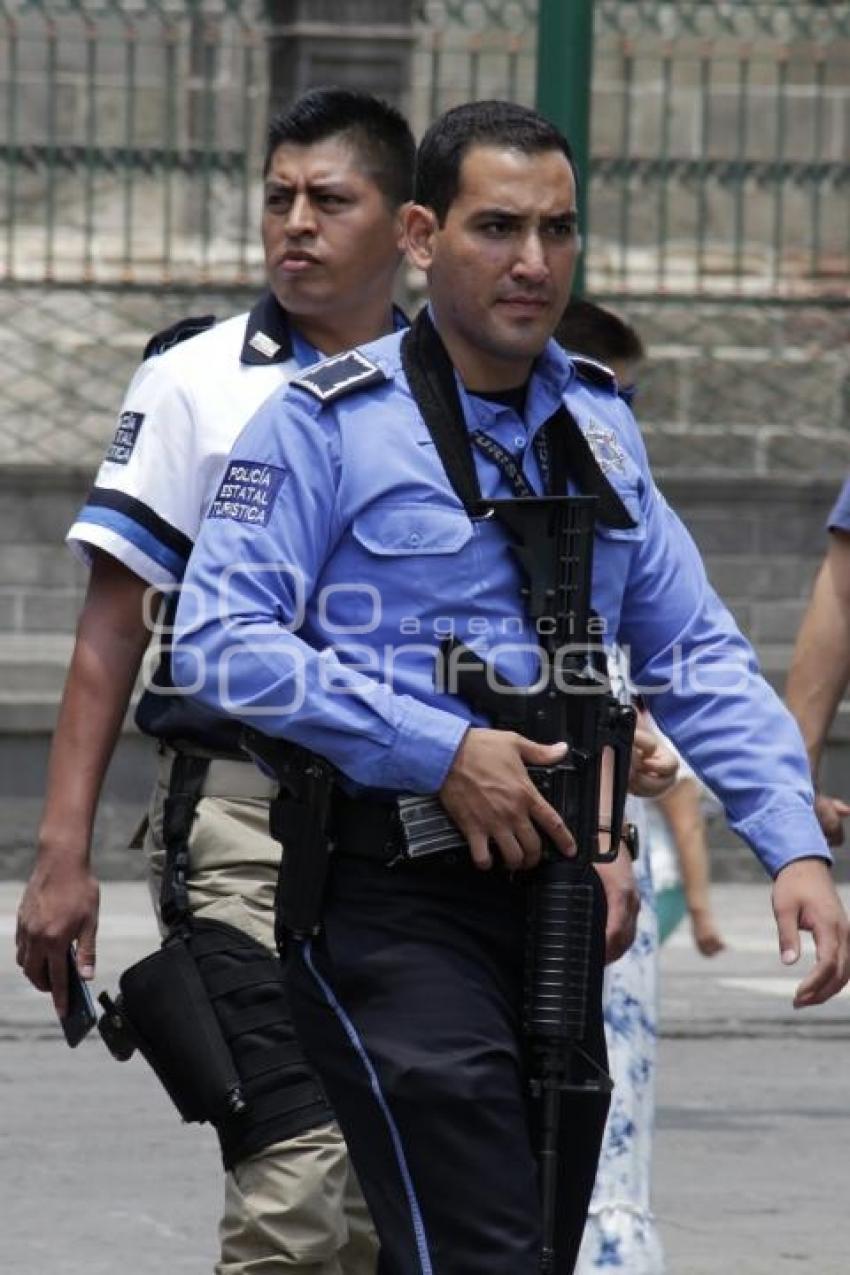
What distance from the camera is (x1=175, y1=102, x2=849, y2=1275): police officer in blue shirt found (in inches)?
144

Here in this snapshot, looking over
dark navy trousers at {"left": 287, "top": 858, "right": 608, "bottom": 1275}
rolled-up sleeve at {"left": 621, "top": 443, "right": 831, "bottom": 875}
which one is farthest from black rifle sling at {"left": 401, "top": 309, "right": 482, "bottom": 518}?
dark navy trousers at {"left": 287, "top": 858, "right": 608, "bottom": 1275}

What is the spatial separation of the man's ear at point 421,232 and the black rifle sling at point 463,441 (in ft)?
0.24

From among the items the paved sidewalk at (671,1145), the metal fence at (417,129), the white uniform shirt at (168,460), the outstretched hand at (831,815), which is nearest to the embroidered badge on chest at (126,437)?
the white uniform shirt at (168,460)

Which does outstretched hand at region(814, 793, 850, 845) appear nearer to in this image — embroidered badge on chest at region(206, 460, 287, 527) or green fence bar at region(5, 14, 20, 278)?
→ embroidered badge on chest at region(206, 460, 287, 527)

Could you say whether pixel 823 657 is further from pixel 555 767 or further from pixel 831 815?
pixel 555 767

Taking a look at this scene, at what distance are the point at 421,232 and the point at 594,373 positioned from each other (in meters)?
0.32

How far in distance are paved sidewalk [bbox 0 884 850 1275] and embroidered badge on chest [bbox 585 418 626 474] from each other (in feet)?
7.33

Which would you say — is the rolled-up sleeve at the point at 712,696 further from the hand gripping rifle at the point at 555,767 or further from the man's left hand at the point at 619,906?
the man's left hand at the point at 619,906

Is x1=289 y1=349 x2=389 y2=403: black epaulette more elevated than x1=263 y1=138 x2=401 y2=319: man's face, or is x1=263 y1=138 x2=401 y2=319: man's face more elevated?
x1=289 y1=349 x2=389 y2=403: black epaulette

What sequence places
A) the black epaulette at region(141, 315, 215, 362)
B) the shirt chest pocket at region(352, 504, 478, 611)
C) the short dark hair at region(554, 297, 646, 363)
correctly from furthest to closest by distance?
1. the short dark hair at region(554, 297, 646, 363)
2. the black epaulette at region(141, 315, 215, 362)
3. the shirt chest pocket at region(352, 504, 478, 611)

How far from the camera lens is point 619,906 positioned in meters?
4.60

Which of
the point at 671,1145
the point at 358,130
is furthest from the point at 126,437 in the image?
the point at 671,1145

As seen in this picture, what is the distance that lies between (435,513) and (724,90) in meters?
7.84

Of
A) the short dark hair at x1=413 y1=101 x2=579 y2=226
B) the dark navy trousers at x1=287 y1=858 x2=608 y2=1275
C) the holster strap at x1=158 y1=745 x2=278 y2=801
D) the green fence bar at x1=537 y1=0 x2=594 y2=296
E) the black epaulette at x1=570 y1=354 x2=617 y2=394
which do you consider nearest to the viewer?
the dark navy trousers at x1=287 y1=858 x2=608 y2=1275
